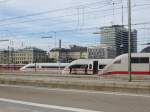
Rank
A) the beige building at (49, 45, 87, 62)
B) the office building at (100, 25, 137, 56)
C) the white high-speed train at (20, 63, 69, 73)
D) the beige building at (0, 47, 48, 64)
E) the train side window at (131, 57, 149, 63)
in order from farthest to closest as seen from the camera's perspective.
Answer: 1. the beige building at (0, 47, 48, 64)
2. the beige building at (49, 45, 87, 62)
3. the white high-speed train at (20, 63, 69, 73)
4. the office building at (100, 25, 137, 56)
5. the train side window at (131, 57, 149, 63)

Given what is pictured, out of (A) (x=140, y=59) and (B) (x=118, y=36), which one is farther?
(B) (x=118, y=36)

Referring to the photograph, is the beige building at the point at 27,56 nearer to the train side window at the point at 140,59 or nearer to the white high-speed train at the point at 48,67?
the white high-speed train at the point at 48,67

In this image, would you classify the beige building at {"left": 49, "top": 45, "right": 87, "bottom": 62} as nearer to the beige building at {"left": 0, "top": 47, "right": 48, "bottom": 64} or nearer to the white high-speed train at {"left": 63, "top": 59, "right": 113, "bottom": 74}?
the beige building at {"left": 0, "top": 47, "right": 48, "bottom": 64}

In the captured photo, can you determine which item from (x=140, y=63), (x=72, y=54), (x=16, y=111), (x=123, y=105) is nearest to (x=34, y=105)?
(x=16, y=111)

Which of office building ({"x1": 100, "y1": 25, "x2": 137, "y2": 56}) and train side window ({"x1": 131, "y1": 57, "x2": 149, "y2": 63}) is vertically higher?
office building ({"x1": 100, "y1": 25, "x2": 137, "y2": 56})

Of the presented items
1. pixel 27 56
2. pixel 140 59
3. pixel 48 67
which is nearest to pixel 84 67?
pixel 48 67

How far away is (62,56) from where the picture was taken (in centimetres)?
11475

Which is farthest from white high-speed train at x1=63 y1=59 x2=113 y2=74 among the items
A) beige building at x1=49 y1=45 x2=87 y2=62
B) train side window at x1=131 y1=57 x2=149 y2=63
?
beige building at x1=49 y1=45 x2=87 y2=62

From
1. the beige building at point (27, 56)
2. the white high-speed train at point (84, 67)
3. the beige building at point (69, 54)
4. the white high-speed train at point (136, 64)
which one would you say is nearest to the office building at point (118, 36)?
the white high-speed train at point (136, 64)

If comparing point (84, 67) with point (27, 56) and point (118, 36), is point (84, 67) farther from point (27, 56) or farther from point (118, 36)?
point (27, 56)

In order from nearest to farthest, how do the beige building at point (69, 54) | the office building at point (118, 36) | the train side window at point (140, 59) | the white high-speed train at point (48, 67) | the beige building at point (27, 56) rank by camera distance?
the train side window at point (140, 59)
the office building at point (118, 36)
the white high-speed train at point (48, 67)
the beige building at point (69, 54)
the beige building at point (27, 56)

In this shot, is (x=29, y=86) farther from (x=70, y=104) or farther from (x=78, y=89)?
(x=70, y=104)

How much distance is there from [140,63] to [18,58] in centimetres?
9106

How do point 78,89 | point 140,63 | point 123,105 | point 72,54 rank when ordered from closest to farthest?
point 123,105
point 78,89
point 140,63
point 72,54
